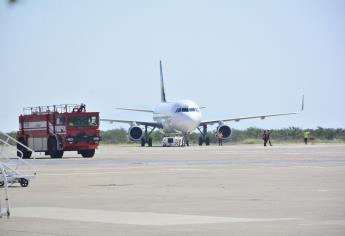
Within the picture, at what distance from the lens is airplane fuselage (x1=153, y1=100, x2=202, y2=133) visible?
3273 inches

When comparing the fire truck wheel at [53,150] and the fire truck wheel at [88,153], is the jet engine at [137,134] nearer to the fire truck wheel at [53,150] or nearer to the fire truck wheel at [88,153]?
the fire truck wheel at [88,153]

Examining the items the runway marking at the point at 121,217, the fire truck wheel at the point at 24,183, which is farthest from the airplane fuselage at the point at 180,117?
the runway marking at the point at 121,217

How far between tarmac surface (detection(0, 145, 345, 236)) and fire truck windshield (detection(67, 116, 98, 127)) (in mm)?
18939

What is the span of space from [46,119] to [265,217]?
3466 cm

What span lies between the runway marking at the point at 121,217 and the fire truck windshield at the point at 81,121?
31.0 meters

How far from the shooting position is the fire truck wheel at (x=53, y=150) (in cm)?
4842

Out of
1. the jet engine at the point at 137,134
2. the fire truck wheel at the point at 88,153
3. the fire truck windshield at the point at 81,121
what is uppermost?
the jet engine at the point at 137,134

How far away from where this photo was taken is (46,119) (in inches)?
1933

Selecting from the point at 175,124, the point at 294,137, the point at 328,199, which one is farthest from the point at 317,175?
the point at 294,137

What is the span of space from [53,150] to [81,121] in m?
2.04

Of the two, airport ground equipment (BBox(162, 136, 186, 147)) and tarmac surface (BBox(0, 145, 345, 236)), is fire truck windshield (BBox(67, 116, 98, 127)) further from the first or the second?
airport ground equipment (BBox(162, 136, 186, 147))

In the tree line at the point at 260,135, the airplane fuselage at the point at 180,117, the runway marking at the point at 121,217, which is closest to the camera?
the runway marking at the point at 121,217

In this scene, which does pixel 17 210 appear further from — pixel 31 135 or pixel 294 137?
pixel 294 137

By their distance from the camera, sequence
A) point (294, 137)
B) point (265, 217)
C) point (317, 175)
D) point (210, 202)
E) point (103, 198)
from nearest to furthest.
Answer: point (265, 217)
point (210, 202)
point (103, 198)
point (317, 175)
point (294, 137)
